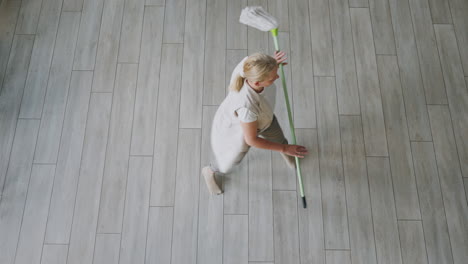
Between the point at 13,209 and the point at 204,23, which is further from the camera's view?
the point at 204,23

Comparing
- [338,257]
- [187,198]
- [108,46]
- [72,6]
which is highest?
[72,6]

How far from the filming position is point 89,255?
2.00m

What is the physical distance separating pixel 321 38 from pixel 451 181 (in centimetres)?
133

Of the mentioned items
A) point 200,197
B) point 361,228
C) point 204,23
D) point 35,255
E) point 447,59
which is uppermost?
point 204,23

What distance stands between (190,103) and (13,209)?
1.32m

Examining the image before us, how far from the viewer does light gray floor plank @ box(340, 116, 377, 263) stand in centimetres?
201

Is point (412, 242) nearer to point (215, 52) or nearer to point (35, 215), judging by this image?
point (215, 52)

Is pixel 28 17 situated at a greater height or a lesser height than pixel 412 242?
greater

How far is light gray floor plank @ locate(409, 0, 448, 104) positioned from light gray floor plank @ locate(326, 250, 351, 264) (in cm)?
123

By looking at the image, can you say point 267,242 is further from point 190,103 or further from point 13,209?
point 13,209

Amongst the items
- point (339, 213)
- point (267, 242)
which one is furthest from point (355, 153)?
point (267, 242)

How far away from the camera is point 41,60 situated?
244 cm

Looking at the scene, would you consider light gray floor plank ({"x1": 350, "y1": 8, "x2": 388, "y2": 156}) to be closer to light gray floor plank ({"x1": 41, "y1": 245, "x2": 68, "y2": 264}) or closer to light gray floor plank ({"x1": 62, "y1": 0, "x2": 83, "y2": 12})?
light gray floor plank ({"x1": 41, "y1": 245, "x2": 68, "y2": 264})

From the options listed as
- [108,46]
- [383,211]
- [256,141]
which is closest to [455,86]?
[383,211]
